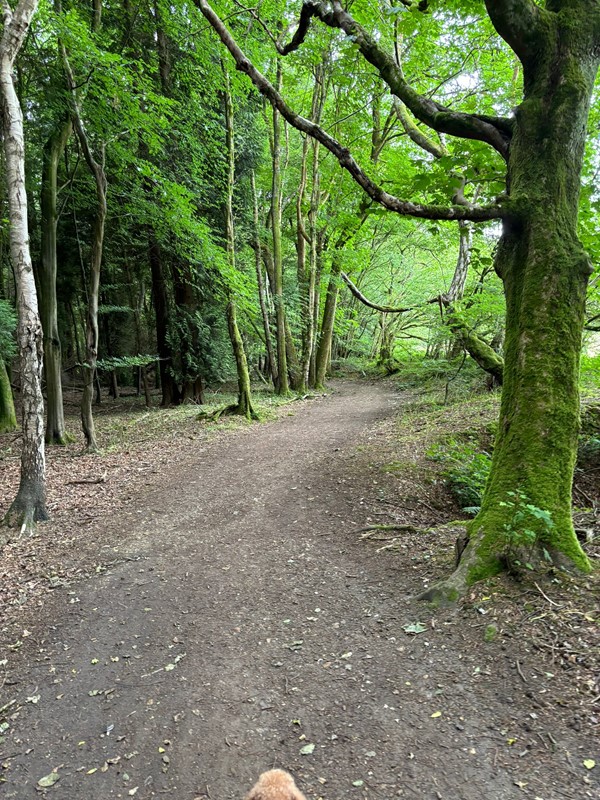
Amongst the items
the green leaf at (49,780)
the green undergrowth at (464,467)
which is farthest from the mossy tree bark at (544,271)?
the green leaf at (49,780)

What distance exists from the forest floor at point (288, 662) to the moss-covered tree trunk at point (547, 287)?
62 centimetres

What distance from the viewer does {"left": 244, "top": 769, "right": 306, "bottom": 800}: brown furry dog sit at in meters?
1.83

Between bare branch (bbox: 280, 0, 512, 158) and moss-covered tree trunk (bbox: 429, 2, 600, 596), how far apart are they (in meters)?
0.33

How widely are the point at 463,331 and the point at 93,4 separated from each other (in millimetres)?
11392

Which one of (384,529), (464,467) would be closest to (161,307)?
(464,467)

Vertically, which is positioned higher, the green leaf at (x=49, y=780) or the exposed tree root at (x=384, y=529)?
the exposed tree root at (x=384, y=529)

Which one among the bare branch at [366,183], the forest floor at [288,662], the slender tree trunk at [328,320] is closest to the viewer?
the forest floor at [288,662]

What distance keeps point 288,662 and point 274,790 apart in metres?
1.45

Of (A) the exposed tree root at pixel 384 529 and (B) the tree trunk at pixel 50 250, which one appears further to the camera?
(B) the tree trunk at pixel 50 250

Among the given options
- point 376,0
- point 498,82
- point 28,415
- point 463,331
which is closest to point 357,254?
point 498,82

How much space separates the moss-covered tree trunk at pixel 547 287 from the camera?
3582 millimetres

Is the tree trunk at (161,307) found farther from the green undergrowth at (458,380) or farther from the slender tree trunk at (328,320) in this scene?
the green undergrowth at (458,380)

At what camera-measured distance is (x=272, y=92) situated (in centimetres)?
477

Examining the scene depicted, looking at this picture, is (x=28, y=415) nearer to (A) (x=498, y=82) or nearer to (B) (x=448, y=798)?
(B) (x=448, y=798)
